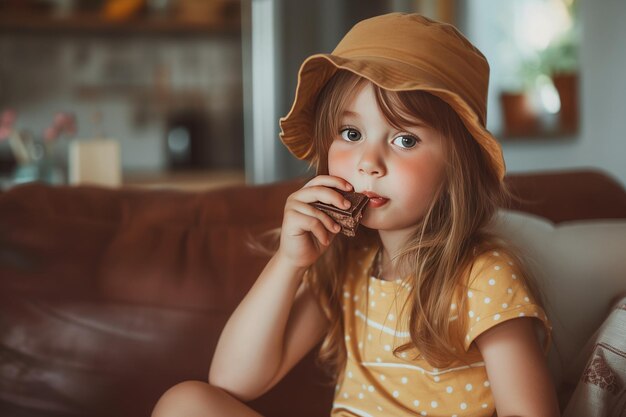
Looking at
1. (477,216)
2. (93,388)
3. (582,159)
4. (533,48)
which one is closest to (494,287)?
(477,216)

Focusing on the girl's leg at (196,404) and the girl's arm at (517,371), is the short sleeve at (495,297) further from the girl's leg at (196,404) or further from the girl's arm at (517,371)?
the girl's leg at (196,404)

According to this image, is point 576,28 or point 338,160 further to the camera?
point 576,28

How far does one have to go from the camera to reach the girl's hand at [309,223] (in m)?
1.00

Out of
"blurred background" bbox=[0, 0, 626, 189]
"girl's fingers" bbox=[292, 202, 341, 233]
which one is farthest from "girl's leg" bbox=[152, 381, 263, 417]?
"blurred background" bbox=[0, 0, 626, 189]

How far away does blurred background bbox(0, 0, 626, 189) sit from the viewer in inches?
126

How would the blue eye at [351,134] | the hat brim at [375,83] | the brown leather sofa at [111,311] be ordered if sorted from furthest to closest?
1. the brown leather sofa at [111,311]
2. the blue eye at [351,134]
3. the hat brim at [375,83]

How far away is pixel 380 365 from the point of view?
1.12 metres

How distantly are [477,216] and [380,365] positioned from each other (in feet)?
0.88

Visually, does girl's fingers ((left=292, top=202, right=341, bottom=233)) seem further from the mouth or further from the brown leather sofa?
the brown leather sofa

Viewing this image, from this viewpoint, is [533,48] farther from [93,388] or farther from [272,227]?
[93,388]

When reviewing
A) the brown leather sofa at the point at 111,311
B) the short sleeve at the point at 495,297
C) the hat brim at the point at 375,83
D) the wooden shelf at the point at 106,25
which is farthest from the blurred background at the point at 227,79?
the short sleeve at the point at 495,297

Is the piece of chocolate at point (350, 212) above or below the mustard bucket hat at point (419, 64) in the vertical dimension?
below

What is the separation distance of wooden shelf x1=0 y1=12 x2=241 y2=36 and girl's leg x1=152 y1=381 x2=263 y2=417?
3.68 meters

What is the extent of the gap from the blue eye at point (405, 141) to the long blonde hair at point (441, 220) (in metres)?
0.02
